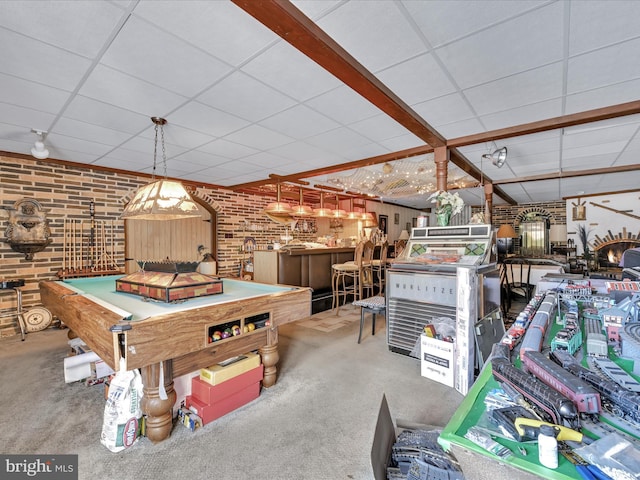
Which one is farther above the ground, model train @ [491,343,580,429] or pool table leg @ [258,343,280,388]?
model train @ [491,343,580,429]

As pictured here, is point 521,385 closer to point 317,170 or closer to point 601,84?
point 601,84

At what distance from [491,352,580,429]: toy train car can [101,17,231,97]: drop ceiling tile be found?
249 centimetres

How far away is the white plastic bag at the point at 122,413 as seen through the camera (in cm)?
187

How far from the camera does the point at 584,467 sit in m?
0.65

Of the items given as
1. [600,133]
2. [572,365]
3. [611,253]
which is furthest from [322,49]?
[611,253]

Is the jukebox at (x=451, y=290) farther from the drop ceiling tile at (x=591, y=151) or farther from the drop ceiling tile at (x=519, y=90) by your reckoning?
the drop ceiling tile at (x=591, y=151)

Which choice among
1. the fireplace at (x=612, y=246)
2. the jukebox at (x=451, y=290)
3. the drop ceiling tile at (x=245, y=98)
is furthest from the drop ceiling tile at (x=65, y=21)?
the fireplace at (x=612, y=246)

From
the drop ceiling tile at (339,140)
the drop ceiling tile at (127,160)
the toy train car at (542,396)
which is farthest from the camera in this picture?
the drop ceiling tile at (127,160)

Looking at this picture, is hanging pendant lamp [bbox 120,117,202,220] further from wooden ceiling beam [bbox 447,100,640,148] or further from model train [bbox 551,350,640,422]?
wooden ceiling beam [bbox 447,100,640,148]

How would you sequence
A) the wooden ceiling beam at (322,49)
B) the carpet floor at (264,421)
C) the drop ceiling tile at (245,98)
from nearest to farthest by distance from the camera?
the wooden ceiling beam at (322,49) → the carpet floor at (264,421) → the drop ceiling tile at (245,98)

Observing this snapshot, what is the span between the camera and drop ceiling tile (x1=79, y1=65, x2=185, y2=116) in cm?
234

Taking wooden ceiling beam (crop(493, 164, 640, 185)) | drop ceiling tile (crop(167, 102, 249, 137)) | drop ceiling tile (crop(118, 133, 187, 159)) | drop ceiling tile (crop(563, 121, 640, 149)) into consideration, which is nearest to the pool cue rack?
drop ceiling tile (crop(118, 133, 187, 159))

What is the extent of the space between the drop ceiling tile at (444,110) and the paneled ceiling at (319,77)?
0.02 meters

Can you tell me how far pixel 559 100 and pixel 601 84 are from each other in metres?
0.31
